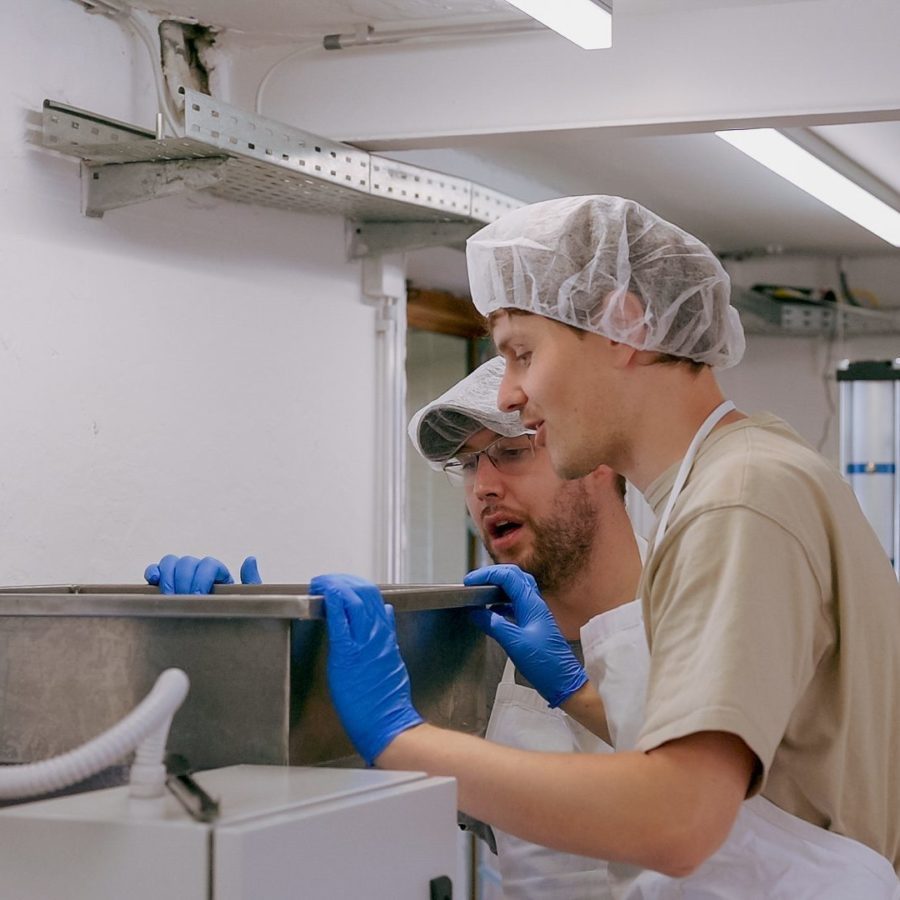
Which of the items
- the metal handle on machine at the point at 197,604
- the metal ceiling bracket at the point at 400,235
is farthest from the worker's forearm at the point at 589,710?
the metal ceiling bracket at the point at 400,235

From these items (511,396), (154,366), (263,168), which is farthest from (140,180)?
(511,396)

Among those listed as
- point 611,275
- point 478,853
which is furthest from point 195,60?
point 478,853

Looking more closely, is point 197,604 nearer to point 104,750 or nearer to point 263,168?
point 104,750

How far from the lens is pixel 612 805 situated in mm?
1376

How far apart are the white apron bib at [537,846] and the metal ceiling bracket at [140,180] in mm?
1253

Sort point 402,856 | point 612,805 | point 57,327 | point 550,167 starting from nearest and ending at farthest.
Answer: point 402,856 → point 612,805 → point 57,327 → point 550,167

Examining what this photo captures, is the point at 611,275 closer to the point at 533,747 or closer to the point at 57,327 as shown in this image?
the point at 533,747

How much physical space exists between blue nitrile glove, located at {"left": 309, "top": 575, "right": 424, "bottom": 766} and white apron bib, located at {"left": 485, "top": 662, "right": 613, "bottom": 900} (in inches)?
28.2

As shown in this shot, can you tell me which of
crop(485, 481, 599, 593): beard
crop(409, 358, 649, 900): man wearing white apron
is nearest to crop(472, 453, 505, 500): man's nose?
crop(409, 358, 649, 900): man wearing white apron

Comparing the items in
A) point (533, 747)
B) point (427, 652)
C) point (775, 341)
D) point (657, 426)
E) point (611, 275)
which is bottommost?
point (533, 747)

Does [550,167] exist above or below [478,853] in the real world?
above

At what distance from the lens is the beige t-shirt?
138cm

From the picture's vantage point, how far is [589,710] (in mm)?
2143

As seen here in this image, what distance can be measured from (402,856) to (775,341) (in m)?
5.21
